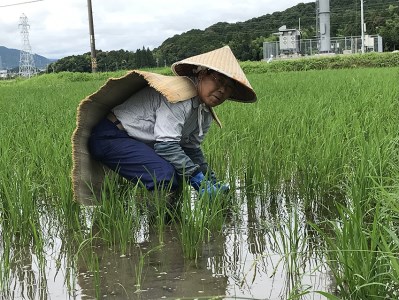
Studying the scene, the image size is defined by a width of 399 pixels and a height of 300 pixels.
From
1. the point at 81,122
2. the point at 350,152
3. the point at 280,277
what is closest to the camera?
the point at 280,277

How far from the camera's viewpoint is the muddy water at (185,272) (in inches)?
65.0

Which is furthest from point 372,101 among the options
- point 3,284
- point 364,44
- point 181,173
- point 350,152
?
point 364,44

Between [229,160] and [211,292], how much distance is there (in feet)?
5.03

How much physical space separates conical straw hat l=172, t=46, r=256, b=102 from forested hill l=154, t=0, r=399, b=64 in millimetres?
25549

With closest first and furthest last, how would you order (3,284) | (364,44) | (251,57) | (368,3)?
(3,284), (364,44), (251,57), (368,3)

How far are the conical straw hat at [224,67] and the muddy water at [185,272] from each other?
24.1 inches

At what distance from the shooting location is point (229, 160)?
3.13m

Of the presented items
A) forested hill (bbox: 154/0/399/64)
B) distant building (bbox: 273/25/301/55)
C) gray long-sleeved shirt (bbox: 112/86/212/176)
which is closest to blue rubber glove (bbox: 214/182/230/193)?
gray long-sleeved shirt (bbox: 112/86/212/176)

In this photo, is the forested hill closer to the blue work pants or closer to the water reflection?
the blue work pants

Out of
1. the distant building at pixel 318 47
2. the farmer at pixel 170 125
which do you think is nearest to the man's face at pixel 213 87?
the farmer at pixel 170 125

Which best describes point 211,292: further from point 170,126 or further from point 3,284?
point 170,126

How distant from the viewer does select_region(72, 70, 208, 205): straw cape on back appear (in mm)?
2264

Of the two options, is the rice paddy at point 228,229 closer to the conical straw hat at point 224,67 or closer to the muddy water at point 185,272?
the muddy water at point 185,272

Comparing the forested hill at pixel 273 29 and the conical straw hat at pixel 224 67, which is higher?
the forested hill at pixel 273 29
